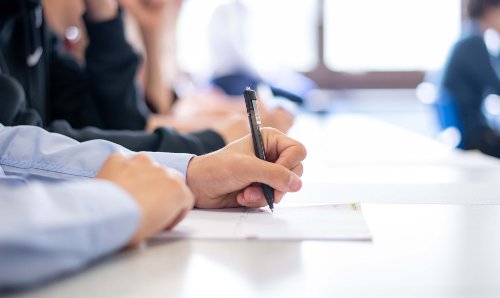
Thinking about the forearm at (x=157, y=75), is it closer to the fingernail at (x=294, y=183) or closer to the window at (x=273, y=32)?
the window at (x=273, y=32)

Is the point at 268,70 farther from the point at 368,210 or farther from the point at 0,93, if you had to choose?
the point at 368,210

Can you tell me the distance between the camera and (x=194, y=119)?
2111mm

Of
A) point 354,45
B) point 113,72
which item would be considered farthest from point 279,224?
point 354,45

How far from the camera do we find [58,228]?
0.47 meters

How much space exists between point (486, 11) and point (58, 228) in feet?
12.3

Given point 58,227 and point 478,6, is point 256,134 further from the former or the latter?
point 478,6

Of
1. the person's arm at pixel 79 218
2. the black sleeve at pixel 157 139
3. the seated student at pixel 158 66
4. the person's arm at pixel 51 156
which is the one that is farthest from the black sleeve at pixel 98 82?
the person's arm at pixel 79 218

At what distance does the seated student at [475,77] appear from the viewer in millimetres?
3373

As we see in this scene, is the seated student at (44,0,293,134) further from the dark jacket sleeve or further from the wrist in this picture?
the wrist

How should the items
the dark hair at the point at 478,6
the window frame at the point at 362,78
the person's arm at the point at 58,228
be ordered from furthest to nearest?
the window frame at the point at 362,78 < the dark hair at the point at 478,6 < the person's arm at the point at 58,228

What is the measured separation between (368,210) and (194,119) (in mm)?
1330

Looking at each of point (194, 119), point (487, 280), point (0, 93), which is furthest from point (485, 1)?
point (487, 280)

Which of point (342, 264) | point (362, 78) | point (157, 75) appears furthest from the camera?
point (362, 78)

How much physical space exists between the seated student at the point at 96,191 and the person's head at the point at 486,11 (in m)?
3.28
